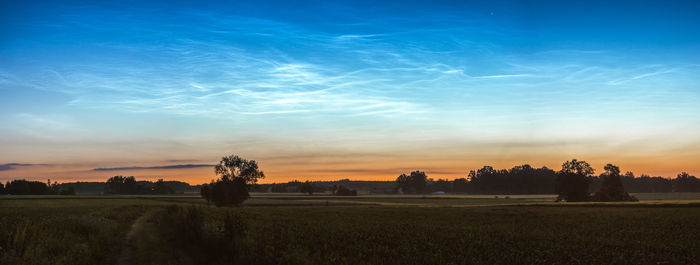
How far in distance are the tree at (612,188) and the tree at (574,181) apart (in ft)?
10.5

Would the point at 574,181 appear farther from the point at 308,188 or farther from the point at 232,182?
the point at 308,188

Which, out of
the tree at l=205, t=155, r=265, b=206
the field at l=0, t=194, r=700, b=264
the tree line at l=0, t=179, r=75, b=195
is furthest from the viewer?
the tree line at l=0, t=179, r=75, b=195

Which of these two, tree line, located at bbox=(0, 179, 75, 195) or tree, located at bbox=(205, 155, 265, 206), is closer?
Result: tree, located at bbox=(205, 155, 265, 206)

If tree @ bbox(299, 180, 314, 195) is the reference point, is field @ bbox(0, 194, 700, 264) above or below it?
below

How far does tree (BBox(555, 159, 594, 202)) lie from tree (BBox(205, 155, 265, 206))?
6890cm

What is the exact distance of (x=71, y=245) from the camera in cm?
2197

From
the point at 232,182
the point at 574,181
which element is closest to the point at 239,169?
the point at 232,182

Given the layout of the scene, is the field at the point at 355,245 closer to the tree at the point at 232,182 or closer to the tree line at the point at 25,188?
the tree at the point at 232,182

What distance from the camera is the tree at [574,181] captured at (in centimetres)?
10438

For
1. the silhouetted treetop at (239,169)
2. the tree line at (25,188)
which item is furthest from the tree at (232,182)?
the tree line at (25,188)

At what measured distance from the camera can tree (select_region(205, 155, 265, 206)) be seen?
327 ft

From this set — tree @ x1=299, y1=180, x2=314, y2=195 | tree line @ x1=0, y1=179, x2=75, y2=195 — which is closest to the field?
tree @ x1=299, y1=180, x2=314, y2=195

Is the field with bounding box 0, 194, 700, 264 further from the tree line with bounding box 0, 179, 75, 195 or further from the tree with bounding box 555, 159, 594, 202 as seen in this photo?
the tree line with bounding box 0, 179, 75, 195

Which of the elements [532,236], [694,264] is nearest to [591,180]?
[532,236]
